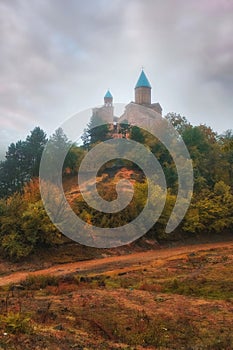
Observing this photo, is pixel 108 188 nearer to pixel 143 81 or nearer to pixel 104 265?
pixel 104 265

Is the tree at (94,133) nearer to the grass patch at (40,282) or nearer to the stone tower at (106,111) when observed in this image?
the stone tower at (106,111)

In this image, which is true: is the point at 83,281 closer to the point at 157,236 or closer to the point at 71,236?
the point at 71,236

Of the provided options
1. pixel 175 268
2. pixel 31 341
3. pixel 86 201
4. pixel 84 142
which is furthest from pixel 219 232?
pixel 31 341

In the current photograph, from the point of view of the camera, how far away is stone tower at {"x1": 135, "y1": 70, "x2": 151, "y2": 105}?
70188 mm

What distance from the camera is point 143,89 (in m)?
70.2

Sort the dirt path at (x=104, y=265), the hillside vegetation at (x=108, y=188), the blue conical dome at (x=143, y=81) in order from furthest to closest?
the blue conical dome at (x=143, y=81), the hillside vegetation at (x=108, y=188), the dirt path at (x=104, y=265)

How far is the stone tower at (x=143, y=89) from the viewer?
70188mm

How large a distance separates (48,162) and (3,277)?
20.1 m

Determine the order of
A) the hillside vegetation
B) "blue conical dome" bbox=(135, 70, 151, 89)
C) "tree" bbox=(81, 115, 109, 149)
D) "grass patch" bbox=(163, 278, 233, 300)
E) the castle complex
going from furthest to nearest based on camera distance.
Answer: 1. "blue conical dome" bbox=(135, 70, 151, 89)
2. the castle complex
3. "tree" bbox=(81, 115, 109, 149)
4. the hillside vegetation
5. "grass patch" bbox=(163, 278, 233, 300)

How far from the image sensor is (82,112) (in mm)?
30234

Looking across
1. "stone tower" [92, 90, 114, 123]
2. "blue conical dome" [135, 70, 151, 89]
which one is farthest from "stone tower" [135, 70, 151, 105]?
"stone tower" [92, 90, 114, 123]

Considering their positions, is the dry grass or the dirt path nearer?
the dry grass

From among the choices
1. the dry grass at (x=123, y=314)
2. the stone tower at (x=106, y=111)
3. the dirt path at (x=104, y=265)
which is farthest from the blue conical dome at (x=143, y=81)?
the dry grass at (x=123, y=314)

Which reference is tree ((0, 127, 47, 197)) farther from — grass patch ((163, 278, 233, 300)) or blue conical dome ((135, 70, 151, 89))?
grass patch ((163, 278, 233, 300))
